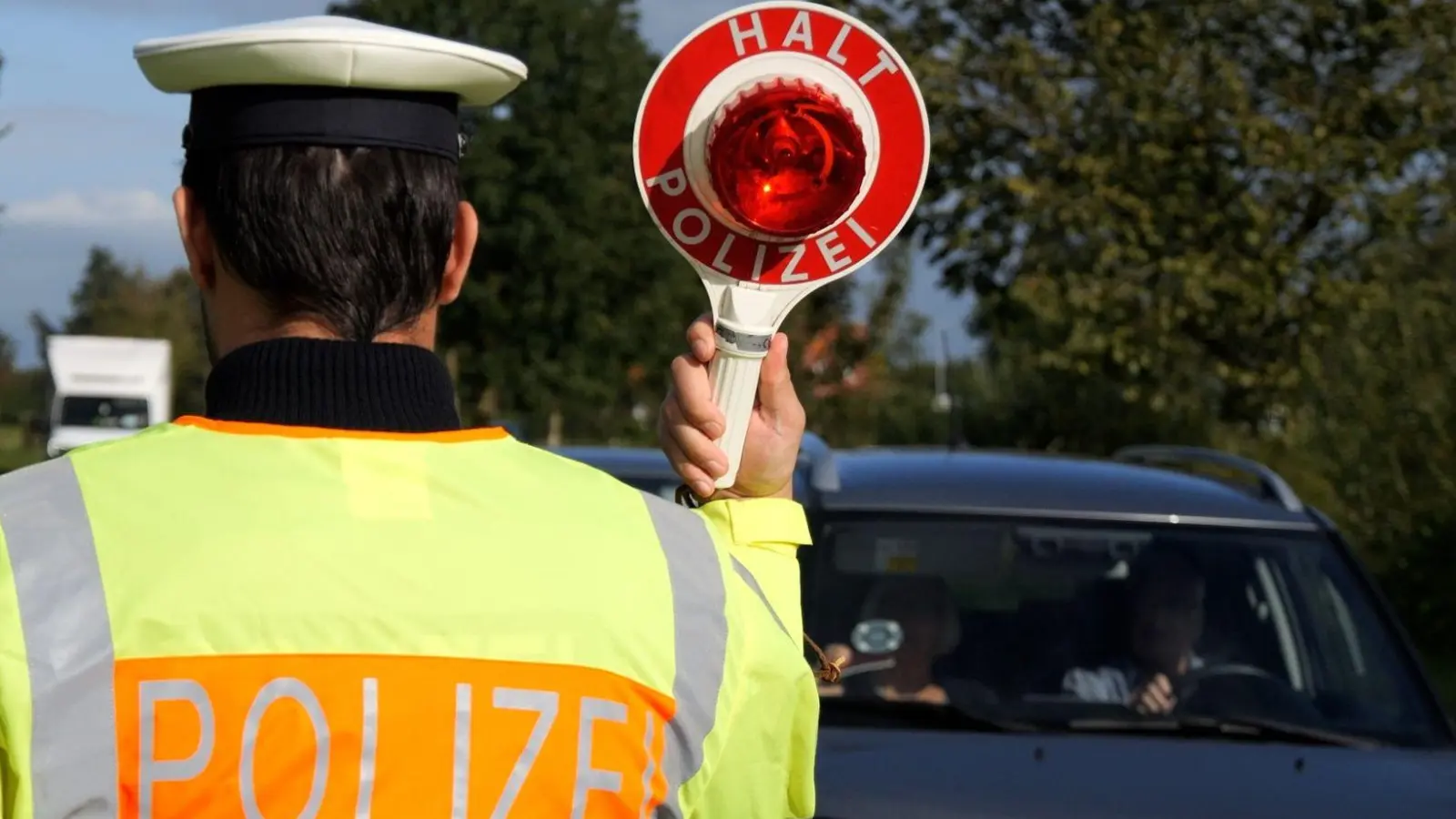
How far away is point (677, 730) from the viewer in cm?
206

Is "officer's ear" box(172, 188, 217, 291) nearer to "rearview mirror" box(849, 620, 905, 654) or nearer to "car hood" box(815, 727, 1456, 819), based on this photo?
"car hood" box(815, 727, 1456, 819)

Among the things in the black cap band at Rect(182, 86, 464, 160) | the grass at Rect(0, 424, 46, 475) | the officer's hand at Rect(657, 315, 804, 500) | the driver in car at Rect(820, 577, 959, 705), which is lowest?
the grass at Rect(0, 424, 46, 475)

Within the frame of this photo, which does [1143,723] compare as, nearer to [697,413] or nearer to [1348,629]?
[1348,629]

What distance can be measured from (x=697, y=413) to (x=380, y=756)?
54cm

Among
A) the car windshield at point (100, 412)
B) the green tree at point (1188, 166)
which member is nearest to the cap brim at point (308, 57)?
the green tree at point (1188, 166)

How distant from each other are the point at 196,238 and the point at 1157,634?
3.81m

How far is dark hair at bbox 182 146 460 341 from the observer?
6.61 ft

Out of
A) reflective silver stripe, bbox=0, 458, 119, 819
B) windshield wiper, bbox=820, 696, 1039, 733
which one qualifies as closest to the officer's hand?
reflective silver stripe, bbox=0, 458, 119, 819

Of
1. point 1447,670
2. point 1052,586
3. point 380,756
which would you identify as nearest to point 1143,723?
point 1052,586

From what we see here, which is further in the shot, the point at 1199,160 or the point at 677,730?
the point at 1199,160

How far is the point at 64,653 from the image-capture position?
1.86 metres

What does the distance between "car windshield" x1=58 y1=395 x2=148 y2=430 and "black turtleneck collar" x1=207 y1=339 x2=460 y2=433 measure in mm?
37675

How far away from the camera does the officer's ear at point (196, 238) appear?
6.80 feet

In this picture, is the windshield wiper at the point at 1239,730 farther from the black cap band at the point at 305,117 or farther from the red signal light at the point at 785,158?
the black cap band at the point at 305,117
